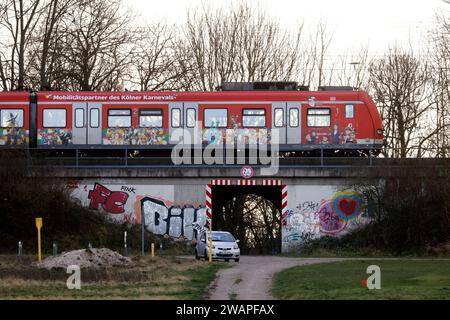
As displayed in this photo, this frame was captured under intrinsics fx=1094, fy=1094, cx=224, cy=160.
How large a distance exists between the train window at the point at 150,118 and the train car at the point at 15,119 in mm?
5316

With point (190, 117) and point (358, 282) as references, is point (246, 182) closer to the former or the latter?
point (190, 117)

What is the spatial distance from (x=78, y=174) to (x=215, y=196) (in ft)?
30.8

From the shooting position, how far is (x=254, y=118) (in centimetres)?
5081

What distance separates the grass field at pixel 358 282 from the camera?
24.9 meters

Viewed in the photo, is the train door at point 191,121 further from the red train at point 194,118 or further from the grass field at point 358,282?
the grass field at point 358,282

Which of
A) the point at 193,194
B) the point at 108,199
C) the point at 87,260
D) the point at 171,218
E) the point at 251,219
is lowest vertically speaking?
the point at 251,219

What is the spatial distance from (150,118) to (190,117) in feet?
6.13

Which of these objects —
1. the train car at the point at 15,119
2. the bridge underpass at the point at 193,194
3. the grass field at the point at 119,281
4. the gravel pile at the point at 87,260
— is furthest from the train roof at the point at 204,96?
the gravel pile at the point at 87,260

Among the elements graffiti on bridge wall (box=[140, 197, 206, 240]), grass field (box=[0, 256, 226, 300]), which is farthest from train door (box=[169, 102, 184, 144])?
grass field (box=[0, 256, 226, 300])

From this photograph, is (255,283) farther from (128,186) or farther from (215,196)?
(215,196)

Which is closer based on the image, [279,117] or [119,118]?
[279,117]

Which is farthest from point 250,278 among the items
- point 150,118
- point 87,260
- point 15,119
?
point 15,119

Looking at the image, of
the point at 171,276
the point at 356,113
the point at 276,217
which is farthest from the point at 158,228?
the point at 276,217

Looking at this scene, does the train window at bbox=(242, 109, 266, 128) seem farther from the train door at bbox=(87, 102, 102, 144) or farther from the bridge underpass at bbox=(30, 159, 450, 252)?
the train door at bbox=(87, 102, 102, 144)
